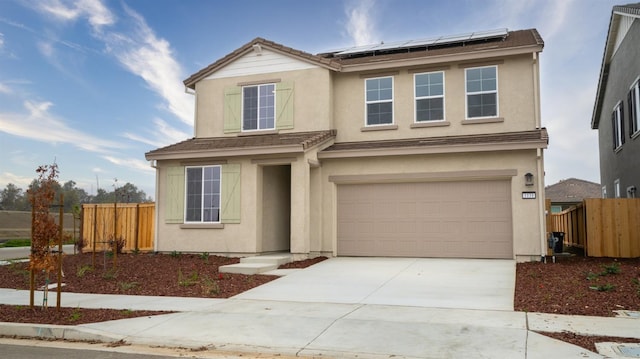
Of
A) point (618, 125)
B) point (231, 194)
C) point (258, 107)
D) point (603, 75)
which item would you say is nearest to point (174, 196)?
point (231, 194)

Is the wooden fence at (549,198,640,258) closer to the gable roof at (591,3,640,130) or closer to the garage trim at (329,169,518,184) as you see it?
the garage trim at (329,169,518,184)

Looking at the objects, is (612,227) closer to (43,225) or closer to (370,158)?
(370,158)

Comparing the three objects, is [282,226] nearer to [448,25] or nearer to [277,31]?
[277,31]

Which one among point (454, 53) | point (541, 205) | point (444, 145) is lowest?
point (541, 205)

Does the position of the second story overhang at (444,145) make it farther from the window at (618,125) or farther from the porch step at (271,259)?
the window at (618,125)

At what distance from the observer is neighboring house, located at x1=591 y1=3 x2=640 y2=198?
17.1 metres

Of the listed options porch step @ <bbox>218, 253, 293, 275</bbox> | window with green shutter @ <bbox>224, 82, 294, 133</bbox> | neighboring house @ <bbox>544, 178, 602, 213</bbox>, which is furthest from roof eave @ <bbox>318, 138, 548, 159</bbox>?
neighboring house @ <bbox>544, 178, 602, 213</bbox>

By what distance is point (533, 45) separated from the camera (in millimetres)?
15102

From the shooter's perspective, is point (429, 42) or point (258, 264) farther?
point (429, 42)

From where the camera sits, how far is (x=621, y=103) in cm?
1955

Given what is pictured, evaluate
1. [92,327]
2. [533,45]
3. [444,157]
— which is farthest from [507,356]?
[533,45]

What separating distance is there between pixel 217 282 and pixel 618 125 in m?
17.0

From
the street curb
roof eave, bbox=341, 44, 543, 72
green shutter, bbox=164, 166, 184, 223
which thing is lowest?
the street curb

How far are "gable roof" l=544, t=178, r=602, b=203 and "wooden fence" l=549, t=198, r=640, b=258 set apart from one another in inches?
1097
